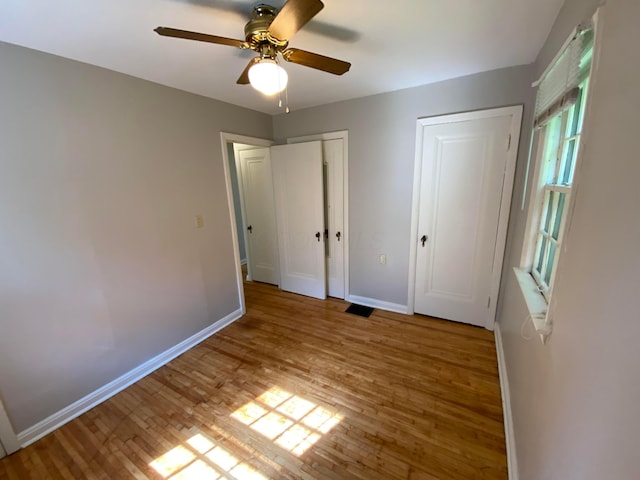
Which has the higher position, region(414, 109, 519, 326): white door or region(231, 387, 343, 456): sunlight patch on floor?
region(414, 109, 519, 326): white door

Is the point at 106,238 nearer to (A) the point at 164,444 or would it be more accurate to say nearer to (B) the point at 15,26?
(B) the point at 15,26

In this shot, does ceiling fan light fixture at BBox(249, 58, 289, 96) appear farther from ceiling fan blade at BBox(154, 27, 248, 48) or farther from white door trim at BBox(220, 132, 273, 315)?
white door trim at BBox(220, 132, 273, 315)

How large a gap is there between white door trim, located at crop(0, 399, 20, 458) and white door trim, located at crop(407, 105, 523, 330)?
3.14 meters

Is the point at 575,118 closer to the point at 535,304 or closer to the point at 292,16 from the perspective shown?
the point at 535,304

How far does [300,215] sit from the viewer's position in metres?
3.18

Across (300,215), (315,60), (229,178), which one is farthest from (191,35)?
(300,215)

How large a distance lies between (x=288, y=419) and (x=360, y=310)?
1.54m

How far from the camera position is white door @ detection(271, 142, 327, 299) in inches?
118

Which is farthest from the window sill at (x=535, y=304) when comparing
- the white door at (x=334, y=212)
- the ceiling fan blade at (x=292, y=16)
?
the white door at (x=334, y=212)

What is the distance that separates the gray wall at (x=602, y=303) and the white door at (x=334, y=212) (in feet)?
6.84

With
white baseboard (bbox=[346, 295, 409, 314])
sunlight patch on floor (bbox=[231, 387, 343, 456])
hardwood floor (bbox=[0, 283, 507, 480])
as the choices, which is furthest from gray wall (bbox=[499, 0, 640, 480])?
white baseboard (bbox=[346, 295, 409, 314])

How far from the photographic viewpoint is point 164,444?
60.8 inches

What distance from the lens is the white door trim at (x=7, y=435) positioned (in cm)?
146

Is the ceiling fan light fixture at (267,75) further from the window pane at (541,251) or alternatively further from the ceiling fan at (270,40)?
the window pane at (541,251)
